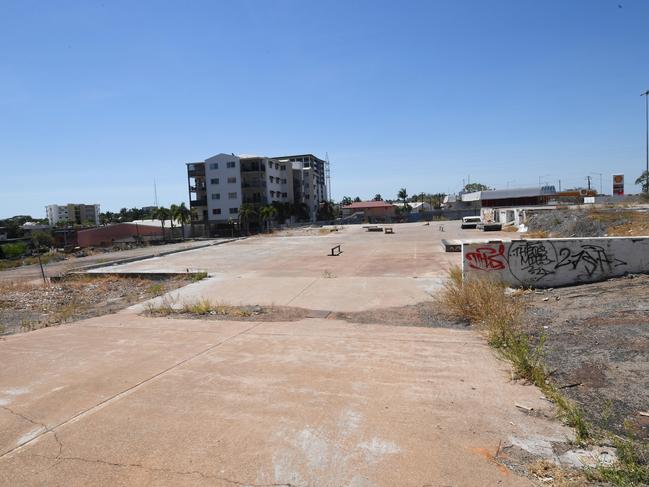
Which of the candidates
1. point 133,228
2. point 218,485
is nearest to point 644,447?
point 218,485

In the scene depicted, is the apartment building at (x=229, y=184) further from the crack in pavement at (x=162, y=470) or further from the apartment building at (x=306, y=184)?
the crack in pavement at (x=162, y=470)

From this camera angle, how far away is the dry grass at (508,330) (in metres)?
4.49

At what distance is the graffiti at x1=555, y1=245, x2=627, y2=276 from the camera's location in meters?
11.2

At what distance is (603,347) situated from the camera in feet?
20.6

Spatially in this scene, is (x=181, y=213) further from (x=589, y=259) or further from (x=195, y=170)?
(x=589, y=259)

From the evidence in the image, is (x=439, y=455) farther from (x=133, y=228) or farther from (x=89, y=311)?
(x=133, y=228)

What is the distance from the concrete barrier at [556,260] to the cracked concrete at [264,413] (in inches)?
177

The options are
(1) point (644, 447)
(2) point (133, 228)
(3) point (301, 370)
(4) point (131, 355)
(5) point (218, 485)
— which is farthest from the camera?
(2) point (133, 228)

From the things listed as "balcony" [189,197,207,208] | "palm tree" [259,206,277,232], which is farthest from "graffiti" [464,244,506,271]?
"balcony" [189,197,207,208]

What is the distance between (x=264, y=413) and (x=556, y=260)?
31.8 ft

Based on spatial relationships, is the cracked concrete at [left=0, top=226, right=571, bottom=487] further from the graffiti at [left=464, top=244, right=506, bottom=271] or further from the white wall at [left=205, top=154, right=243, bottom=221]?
the white wall at [left=205, top=154, right=243, bottom=221]

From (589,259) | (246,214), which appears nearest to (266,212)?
(246,214)

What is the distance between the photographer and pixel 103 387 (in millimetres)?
5574

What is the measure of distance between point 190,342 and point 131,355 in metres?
1.05
